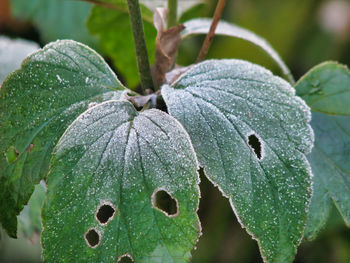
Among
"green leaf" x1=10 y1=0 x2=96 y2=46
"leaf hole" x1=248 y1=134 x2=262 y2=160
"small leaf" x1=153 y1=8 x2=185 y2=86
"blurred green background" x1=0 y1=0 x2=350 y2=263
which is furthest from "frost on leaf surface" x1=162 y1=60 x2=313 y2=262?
"green leaf" x1=10 y1=0 x2=96 y2=46

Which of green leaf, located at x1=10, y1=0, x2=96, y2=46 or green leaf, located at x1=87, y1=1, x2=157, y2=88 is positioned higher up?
green leaf, located at x1=87, y1=1, x2=157, y2=88

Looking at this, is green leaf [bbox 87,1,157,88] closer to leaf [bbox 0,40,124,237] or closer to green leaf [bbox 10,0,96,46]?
leaf [bbox 0,40,124,237]

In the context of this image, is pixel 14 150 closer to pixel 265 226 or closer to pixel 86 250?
pixel 86 250

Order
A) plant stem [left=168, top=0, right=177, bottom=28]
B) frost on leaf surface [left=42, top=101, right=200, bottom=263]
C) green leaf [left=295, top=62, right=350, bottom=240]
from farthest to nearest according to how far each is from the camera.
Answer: plant stem [left=168, top=0, right=177, bottom=28] < green leaf [left=295, top=62, right=350, bottom=240] < frost on leaf surface [left=42, top=101, right=200, bottom=263]

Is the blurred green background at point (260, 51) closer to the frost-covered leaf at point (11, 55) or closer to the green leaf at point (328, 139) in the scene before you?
the frost-covered leaf at point (11, 55)

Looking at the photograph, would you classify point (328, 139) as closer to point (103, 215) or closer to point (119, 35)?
point (103, 215)

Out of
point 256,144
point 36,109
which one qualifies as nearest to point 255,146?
point 256,144
